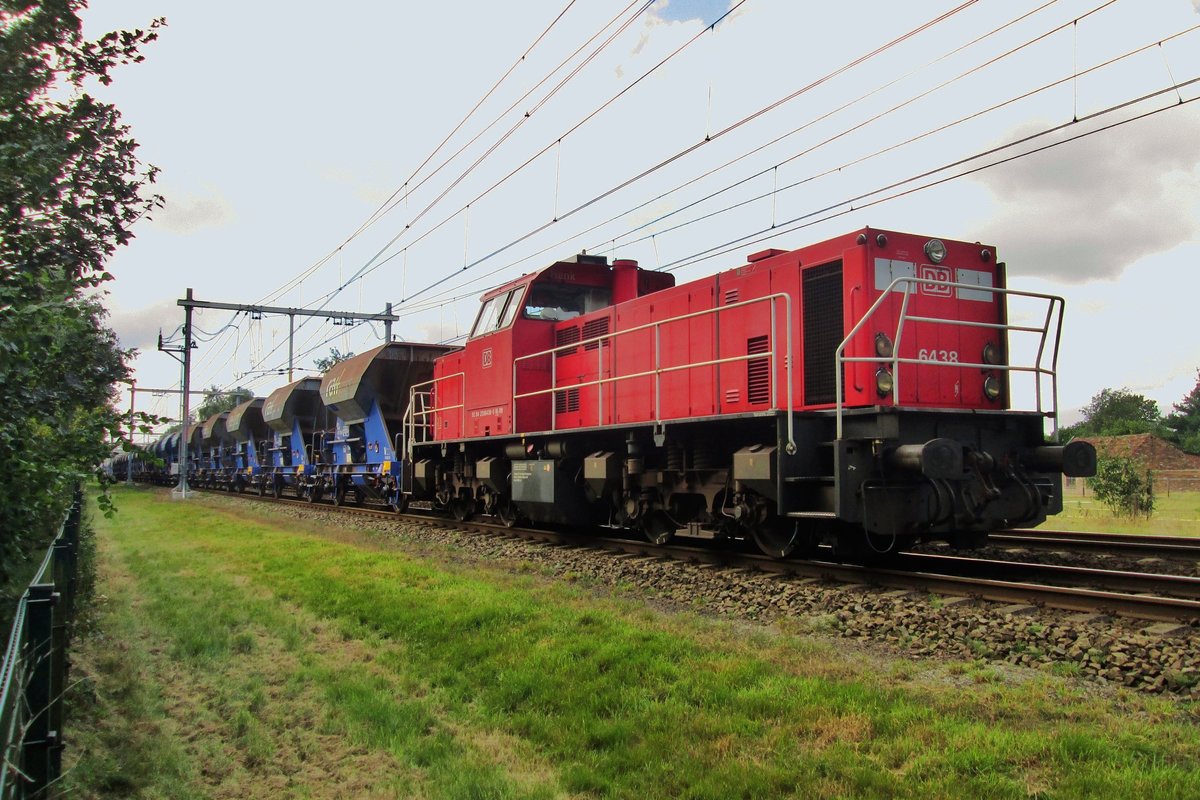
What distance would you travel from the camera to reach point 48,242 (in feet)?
17.9

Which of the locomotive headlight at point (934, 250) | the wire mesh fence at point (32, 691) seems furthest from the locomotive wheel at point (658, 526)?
the wire mesh fence at point (32, 691)

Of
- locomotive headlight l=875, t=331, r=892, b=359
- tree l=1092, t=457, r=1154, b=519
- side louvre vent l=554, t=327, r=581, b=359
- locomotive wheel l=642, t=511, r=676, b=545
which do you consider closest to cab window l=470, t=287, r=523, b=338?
side louvre vent l=554, t=327, r=581, b=359

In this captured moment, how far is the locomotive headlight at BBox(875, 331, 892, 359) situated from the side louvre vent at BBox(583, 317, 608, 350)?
436 cm

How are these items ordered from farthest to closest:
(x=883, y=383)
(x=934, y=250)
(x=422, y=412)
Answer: (x=422, y=412) → (x=934, y=250) → (x=883, y=383)

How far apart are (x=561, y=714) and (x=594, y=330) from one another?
7819 millimetres

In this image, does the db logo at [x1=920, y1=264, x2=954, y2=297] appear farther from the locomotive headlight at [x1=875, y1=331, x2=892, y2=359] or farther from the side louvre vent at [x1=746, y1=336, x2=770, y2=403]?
the side louvre vent at [x1=746, y1=336, x2=770, y2=403]

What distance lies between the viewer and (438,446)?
16062mm

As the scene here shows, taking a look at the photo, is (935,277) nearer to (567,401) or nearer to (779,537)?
(779,537)

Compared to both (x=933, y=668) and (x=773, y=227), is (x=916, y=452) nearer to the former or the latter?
(x=933, y=668)

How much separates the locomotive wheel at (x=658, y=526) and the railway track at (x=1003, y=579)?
0.11 m

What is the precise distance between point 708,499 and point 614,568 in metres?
1.36

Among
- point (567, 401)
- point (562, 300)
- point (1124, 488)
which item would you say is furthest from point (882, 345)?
point (1124, 488)

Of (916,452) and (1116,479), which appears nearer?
(916,452)

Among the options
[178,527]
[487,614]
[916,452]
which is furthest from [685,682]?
[178,527]
